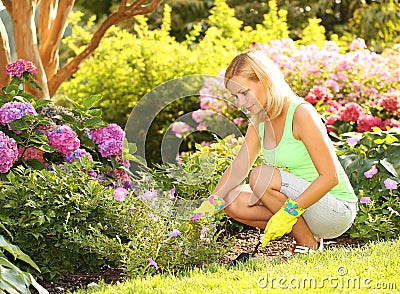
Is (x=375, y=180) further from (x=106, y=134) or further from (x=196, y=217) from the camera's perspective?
(x=106, y=134)

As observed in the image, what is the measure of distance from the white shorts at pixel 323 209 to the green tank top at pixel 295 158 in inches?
2.1

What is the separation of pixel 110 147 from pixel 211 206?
0.81m

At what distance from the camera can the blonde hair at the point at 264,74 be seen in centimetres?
312

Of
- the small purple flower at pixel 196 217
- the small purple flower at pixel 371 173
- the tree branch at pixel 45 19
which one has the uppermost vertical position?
the tree branch at pixel 45 19

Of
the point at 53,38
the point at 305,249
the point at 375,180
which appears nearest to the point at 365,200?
the point at 375,180

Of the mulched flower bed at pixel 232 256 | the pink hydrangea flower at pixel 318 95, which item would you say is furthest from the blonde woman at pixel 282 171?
the pink hydrangea flower at pixel 318 95

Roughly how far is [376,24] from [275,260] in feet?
34.2

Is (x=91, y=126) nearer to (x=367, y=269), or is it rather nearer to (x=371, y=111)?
(x=367, y=269)

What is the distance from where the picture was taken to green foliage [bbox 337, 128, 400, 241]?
3.79 m

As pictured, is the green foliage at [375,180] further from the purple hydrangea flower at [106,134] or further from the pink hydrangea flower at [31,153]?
the pink hydrangea flower at [31,153]

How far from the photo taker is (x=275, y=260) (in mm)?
3178

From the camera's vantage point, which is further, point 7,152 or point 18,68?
point 18,68

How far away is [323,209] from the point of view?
10.7 feet

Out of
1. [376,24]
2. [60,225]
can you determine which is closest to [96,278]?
[60,225]
